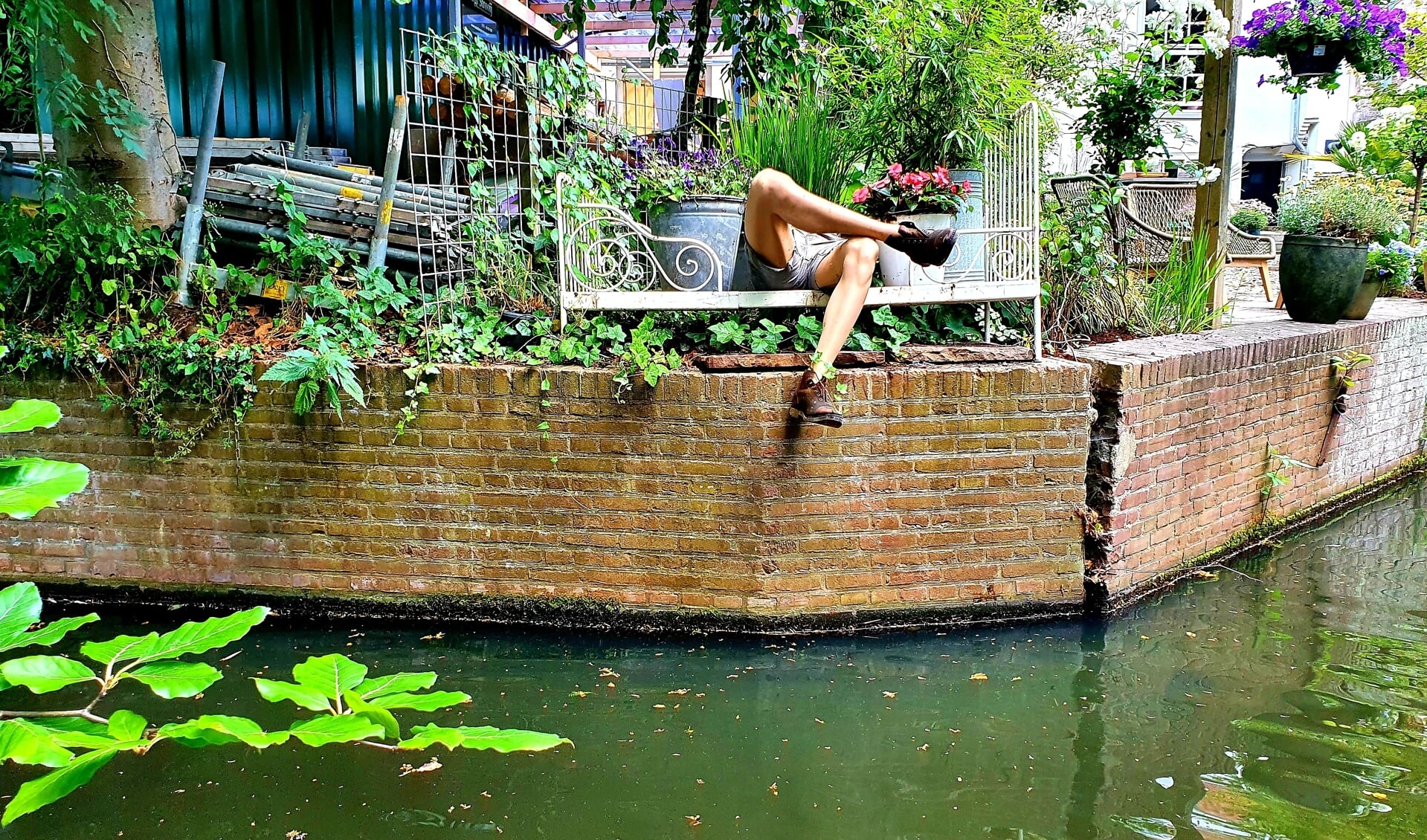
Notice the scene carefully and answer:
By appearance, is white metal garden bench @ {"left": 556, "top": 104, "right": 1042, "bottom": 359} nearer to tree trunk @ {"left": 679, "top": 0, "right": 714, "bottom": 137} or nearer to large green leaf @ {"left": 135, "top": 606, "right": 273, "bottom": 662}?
tree trunk @ {"left": 679, "top": 0, "right": 714, "bottom": 137}

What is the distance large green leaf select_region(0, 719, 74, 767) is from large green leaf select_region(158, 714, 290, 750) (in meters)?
0.08

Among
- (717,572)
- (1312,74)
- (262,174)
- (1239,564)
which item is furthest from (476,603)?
(1312,74)

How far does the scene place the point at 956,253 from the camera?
15.9 feet

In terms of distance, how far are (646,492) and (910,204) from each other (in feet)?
5.83

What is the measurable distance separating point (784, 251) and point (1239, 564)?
3.14 m

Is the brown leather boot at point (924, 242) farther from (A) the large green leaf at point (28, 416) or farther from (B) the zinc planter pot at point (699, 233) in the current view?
(A) the large green leaf at point (28, 416)

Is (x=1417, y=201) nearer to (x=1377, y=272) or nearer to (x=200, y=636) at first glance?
(x=1377, y=272)

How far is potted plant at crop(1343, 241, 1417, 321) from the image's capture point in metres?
6.68

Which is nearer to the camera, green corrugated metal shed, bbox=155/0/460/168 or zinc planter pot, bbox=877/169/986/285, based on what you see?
zinc planter pot, bbox=877/169/986/285

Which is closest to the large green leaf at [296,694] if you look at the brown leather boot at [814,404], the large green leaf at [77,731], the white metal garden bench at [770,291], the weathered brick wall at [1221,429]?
the large green leaf at [77,731]

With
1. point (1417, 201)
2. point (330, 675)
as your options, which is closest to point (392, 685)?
point (330, 675)

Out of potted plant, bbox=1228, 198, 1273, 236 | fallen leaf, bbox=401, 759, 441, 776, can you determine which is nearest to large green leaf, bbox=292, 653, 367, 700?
fallen leaf, bbox=401, 759, 441, 776

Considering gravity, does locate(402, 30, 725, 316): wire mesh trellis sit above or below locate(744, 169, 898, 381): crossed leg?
above

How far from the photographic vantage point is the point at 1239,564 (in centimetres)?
548
